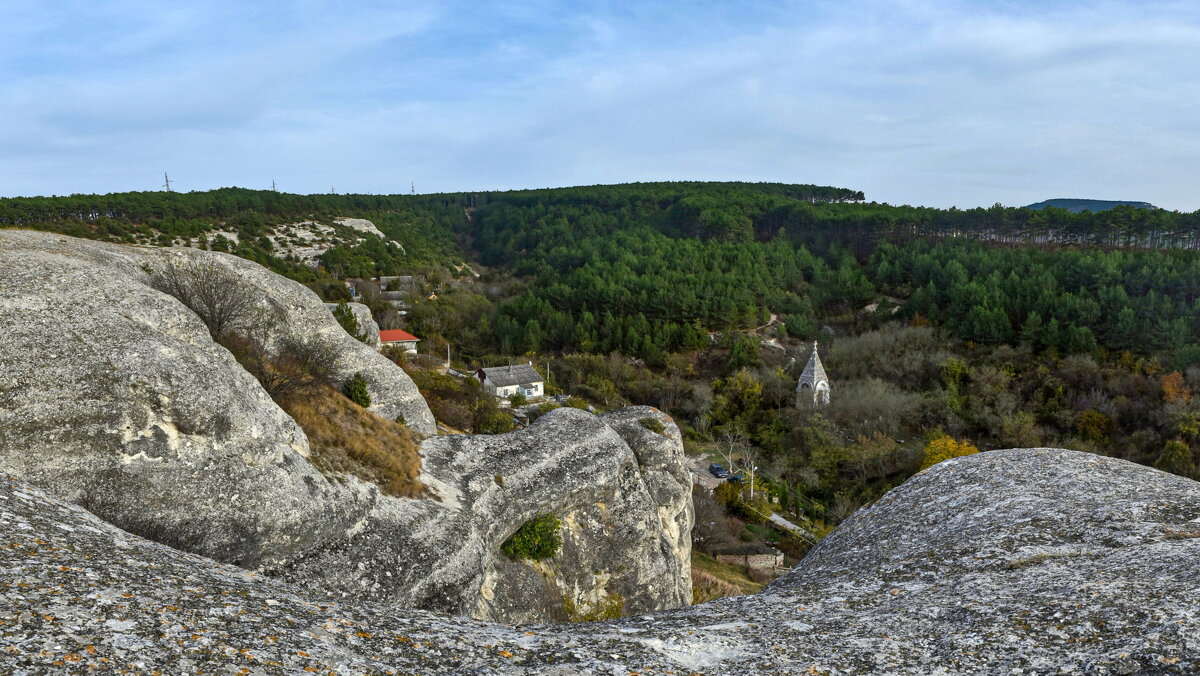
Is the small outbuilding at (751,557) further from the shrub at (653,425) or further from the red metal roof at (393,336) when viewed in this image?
the red metal roof at (393,336)

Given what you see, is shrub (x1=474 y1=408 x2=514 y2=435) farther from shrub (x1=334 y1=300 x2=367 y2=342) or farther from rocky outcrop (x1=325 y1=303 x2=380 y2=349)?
rocky outcrop (x1=325 y1=303 x2=380 y2=349)

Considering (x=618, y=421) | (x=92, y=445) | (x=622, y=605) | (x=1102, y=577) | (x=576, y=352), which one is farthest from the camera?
(x=576, y=352)

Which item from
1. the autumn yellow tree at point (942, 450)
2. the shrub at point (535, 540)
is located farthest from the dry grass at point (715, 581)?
the autumn yellow tree at point (942, 450)

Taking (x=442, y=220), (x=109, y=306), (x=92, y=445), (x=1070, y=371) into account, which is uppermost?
(x=442, y=220)

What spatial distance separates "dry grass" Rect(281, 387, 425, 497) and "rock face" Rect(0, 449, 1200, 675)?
627cm

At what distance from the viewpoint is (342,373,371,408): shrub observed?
20.1 m

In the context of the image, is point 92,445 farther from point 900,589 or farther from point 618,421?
point 618,421

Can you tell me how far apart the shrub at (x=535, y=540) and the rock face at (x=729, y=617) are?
33.2 ft

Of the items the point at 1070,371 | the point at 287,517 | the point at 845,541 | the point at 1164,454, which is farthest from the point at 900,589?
the point at 1070,371

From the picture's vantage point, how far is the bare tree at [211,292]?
58.6 feet

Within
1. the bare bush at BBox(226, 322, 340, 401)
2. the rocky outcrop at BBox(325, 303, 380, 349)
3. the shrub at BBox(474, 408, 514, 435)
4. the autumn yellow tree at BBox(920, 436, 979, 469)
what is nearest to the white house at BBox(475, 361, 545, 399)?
the rocky outcrop at BBox(325, 303, 380, 349)

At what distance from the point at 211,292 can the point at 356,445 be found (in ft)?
21.2

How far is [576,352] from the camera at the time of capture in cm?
6931

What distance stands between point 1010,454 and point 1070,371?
45059mm
